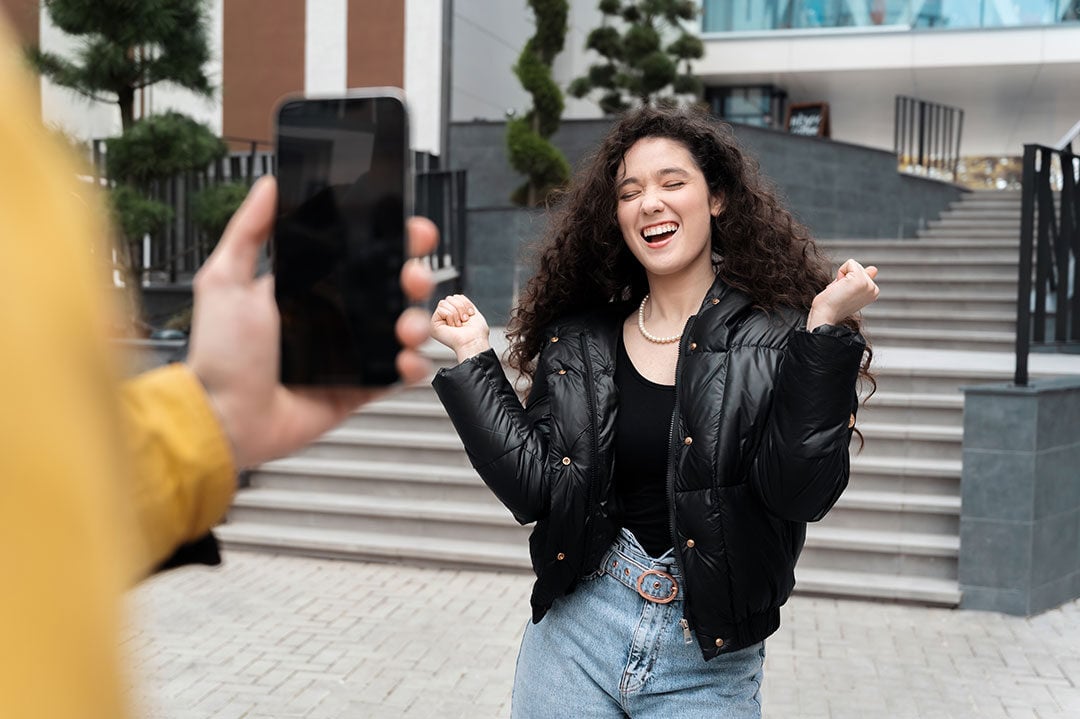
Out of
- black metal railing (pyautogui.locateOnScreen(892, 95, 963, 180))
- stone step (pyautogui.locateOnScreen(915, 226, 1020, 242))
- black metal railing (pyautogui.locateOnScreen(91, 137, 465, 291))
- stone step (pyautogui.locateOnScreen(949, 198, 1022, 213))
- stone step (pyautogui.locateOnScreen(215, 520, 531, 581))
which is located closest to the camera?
stone step (pyautogui.locateOnScreen(215, 520, 531, 581))

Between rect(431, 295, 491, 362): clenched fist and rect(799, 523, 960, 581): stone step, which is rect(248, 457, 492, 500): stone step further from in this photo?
rect(431, 295, 491, 362): clenched fist

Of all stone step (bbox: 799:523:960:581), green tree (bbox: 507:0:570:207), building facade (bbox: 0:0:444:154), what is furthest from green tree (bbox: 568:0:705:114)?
stone step (bbox: 799:523:960:581)

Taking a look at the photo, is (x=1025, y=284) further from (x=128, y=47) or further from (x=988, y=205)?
(x=988, y=205)

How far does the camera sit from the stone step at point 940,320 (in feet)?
32.5

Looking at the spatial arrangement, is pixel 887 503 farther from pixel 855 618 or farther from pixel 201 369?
pixel 201 369

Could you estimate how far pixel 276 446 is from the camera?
966 millimetres

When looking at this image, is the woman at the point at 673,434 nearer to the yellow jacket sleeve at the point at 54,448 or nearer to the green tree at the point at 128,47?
the yellow jacket sleeve at the point at 54,448

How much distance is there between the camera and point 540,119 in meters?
13.0

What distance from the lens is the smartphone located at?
0.98m

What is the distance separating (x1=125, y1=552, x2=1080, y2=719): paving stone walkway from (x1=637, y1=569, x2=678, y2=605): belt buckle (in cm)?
270

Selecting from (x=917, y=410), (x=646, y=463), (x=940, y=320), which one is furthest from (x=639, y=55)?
(x=646, y=463)

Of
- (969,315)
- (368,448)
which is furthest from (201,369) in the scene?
(969,315)

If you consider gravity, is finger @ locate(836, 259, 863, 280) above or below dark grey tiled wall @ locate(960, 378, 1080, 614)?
above

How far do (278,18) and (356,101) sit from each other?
48.7ft
